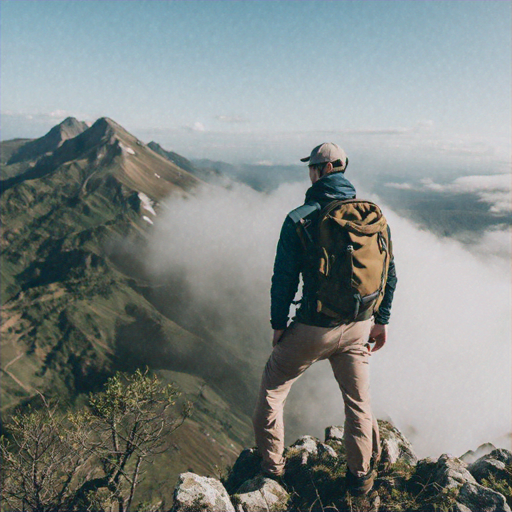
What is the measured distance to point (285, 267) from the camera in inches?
258

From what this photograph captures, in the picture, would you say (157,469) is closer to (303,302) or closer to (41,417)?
(41,417)

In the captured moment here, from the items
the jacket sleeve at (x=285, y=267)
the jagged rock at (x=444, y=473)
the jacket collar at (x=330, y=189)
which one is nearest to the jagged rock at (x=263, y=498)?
the jagged rock at (x=444, y=473)

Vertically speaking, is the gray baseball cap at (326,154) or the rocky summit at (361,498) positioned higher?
the gray baseball cap at (326,154)

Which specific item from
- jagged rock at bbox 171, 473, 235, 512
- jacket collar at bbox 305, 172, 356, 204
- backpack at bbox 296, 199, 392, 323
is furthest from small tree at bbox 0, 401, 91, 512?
jacket collar at bbox 305, 172, 356, 204

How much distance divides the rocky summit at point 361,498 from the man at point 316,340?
3.28 ft

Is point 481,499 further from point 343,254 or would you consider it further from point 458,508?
point 343,254

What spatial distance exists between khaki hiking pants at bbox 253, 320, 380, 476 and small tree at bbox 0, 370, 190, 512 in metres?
5.63

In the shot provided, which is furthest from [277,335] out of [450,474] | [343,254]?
[450,474]

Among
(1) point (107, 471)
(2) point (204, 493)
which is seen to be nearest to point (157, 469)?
(1) point (107, 471)

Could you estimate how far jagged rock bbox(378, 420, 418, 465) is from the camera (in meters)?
9.81

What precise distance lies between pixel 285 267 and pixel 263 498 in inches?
252

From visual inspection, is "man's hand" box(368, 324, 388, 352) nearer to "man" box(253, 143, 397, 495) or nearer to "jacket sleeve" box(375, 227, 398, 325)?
"man" box(253, 143, 397, 495)

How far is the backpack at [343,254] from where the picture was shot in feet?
20.3

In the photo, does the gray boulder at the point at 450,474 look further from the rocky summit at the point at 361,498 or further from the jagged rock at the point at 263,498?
the jagged rock at the point at 263,498
